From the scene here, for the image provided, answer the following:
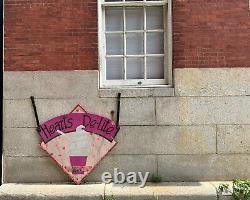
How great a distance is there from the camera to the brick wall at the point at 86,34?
21.9 ft

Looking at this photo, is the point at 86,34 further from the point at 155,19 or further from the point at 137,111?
the point at 137,111

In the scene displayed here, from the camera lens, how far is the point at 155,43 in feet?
22.7

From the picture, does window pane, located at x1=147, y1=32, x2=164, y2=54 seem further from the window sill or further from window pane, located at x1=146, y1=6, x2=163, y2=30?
the window sill

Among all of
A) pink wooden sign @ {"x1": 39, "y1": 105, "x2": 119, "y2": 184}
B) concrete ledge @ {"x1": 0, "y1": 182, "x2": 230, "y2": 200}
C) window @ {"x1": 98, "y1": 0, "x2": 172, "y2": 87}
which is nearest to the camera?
concrete ledge @ {"x1": 0, "y1": 182, "x2": 230, "y2": 200}

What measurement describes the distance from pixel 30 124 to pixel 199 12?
3.69 m

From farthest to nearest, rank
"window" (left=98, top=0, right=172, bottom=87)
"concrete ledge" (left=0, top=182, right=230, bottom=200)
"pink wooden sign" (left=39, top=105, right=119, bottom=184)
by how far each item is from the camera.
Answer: "window" (left=98, top=0, right=172, bottom=87), "pink wooden sign" (left=39, top=105, right=119, bottom=184), "concrete ledge" (left=0, top=182, right=230, bottom=200)

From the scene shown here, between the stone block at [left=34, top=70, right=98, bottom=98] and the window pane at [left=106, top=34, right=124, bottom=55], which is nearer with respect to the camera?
the stone block at [left=34, top=70, right=98, bottom=98]

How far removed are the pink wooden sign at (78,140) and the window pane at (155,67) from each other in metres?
1.18

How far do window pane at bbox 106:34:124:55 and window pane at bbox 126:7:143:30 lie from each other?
0.88 ft

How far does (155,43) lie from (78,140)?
230 cm

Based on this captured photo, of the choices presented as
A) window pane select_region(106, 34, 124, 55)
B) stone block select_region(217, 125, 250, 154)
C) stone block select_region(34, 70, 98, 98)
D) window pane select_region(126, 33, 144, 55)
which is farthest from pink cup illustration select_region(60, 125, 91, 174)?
stone block select_region(217, 125, 250, 154)

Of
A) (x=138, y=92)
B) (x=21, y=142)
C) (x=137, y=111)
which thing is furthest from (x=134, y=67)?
(x=21, y=142)

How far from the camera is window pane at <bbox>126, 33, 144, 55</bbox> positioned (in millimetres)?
6910

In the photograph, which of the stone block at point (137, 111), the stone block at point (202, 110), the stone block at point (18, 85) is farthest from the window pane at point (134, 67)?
the stone block at point (18, 85)
